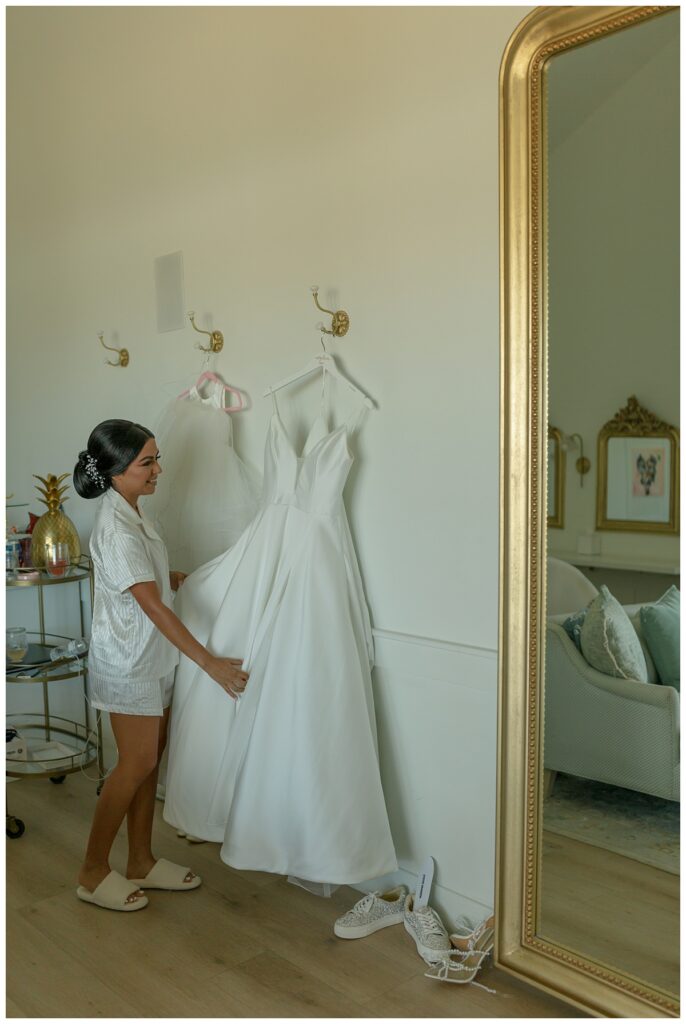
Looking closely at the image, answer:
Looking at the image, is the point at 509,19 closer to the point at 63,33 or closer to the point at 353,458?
the point at 353,458

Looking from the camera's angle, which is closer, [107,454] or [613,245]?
[613,245]

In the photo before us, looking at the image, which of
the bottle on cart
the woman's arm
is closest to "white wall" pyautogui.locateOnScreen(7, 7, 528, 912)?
the woman's arm

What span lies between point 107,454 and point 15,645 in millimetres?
1315

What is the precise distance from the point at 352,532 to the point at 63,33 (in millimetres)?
2820

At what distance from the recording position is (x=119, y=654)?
292cm

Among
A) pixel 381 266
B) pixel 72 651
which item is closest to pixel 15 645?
pixel 72 651

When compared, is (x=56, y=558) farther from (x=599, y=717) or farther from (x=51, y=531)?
(x=599, y=717)

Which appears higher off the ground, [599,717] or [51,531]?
[51,531]

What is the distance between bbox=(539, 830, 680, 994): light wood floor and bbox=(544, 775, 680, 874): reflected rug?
0.07ft

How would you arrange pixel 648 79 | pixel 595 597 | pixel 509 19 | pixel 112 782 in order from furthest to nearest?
pixel 112 782, pixel 509 19, pixel 595 597, pixel 648 79

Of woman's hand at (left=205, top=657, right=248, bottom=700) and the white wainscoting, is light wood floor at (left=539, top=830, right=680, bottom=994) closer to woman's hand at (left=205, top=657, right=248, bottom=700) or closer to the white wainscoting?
the white wainscoting

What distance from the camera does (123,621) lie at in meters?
2.91

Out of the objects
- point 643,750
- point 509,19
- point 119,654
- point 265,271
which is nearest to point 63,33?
point 265,271

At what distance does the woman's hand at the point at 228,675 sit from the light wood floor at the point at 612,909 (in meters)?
1.03
